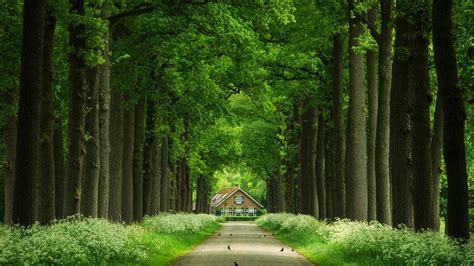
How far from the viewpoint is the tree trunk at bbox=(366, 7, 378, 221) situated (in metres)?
29.5

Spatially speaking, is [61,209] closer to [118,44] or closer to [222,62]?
[118,44]

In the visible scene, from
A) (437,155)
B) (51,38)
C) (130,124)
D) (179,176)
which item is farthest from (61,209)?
(179,176)

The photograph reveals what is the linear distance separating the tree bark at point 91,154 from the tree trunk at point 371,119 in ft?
36.2

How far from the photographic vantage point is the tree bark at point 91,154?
2395 centimetres

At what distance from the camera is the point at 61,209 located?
2827cm

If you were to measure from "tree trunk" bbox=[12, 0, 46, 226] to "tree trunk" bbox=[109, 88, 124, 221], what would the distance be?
11.2 m

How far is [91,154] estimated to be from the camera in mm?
23969

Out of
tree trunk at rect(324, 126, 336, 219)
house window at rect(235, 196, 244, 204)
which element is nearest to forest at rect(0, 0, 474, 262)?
tree trunk at rect(324, 126, 336, 219)

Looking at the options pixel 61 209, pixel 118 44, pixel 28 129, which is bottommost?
pixel 61 209

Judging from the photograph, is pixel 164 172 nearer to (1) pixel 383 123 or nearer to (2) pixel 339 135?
(2) pixel 339 135

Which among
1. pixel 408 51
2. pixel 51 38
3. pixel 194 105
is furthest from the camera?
pixel 194 105

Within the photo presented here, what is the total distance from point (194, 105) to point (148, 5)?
11.1 meters

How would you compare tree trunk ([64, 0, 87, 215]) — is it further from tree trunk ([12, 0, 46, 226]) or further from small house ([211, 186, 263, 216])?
small house ([211, 186, 263, 216])

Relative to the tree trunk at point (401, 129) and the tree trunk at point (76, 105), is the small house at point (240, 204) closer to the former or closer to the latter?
the tree trunk at point (76, 105)
